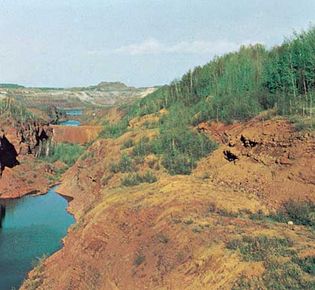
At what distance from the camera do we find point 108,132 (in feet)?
198

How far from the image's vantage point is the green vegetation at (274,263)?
546 inches

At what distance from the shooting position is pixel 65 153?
67.8 meters

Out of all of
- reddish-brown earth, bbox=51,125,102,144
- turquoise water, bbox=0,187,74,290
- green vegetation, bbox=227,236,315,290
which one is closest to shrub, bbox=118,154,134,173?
turquoise water, bbox=0,187,74,290

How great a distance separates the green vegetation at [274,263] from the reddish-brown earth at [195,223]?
0.32 m

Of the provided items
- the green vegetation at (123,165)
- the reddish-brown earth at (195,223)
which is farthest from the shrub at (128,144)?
the reddish-brown earth at (195,223)

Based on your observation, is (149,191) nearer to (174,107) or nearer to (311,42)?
(311,42)

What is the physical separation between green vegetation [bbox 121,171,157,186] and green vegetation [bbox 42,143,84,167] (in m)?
35.5

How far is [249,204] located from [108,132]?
40036 mm

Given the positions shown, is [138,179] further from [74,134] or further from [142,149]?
[74,134]

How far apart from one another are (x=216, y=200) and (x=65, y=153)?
48554 mm

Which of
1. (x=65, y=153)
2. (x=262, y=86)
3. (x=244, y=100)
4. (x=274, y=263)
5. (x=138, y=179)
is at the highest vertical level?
(x=262, y=86)

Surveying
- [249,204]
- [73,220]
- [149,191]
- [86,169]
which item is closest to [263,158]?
[249,204]

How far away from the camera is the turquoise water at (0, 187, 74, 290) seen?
91.9 ft

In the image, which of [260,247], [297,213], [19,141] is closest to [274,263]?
[260,247]
